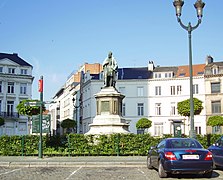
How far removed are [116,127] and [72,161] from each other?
656 centimetres

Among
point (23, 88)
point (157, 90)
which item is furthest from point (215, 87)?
point (23, 88)

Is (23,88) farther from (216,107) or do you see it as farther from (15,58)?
(216,107)

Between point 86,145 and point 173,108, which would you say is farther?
point 173,108

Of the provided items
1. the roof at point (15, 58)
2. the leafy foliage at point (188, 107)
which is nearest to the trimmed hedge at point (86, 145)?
the leafy foliage at point (188, 107)

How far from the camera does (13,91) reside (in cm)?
6500

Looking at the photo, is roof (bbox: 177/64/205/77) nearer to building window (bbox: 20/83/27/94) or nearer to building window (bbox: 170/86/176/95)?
building window (bbox: 170/86/176/95)

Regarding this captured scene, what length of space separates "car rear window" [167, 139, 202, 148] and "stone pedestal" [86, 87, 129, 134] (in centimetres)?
1004

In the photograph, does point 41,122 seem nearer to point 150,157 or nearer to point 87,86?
point 150,157

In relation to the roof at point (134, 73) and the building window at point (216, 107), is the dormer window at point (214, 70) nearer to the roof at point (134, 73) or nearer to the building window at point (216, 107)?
the building window at point (216, 107)

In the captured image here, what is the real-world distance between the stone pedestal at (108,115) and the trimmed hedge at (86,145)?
2.52 meters

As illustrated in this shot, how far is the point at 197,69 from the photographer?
63688mm

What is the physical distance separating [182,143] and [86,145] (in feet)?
28.0

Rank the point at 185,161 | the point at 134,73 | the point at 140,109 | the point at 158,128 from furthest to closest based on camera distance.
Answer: the point at 134,73
the point at 140,109
the point at 158,128
the point at 185,161

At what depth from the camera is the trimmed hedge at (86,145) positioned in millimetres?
19078
